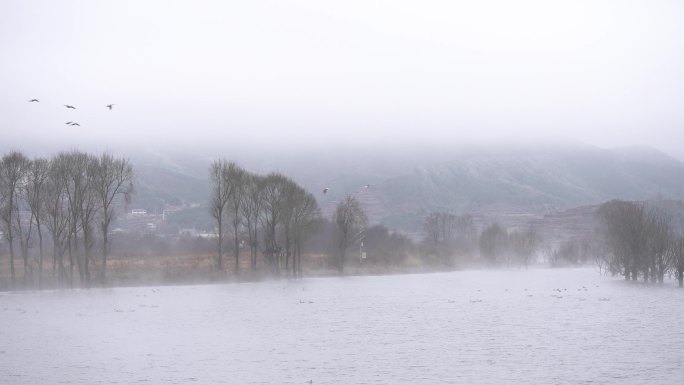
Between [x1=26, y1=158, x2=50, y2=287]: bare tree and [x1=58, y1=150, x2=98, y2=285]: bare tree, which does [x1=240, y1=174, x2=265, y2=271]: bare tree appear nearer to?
[x1=58, y1=150, x2=98, y2=285]: bare tree

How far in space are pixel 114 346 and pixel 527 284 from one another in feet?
224

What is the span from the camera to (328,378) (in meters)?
32.8

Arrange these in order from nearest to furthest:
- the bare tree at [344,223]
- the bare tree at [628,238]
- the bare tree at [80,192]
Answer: the bare tree at [80,192] < the bare tree at [628,238] < the bare tree at [344,223]

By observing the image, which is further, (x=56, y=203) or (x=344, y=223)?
(x=344, y=223)

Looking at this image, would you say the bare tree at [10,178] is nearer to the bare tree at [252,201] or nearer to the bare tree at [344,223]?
the bare tree at [252,201]

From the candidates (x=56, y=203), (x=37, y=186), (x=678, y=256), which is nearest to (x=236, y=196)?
(x=56, y=203)

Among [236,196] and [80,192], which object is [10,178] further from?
[236,196]

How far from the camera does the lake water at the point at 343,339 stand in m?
33.7

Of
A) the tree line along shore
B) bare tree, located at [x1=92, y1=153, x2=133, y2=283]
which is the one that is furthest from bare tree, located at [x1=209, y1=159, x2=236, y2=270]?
bare tree, located at [x1=92, y1=153, x2=133, y2=283]

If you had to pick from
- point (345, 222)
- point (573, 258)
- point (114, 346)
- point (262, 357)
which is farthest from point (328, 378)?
point (573, 258)

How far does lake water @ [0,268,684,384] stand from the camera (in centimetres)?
3371

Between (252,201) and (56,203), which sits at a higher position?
(252,201)

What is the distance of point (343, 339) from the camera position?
44375mm

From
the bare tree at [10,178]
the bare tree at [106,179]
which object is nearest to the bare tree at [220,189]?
the bare tree at [106,179]
